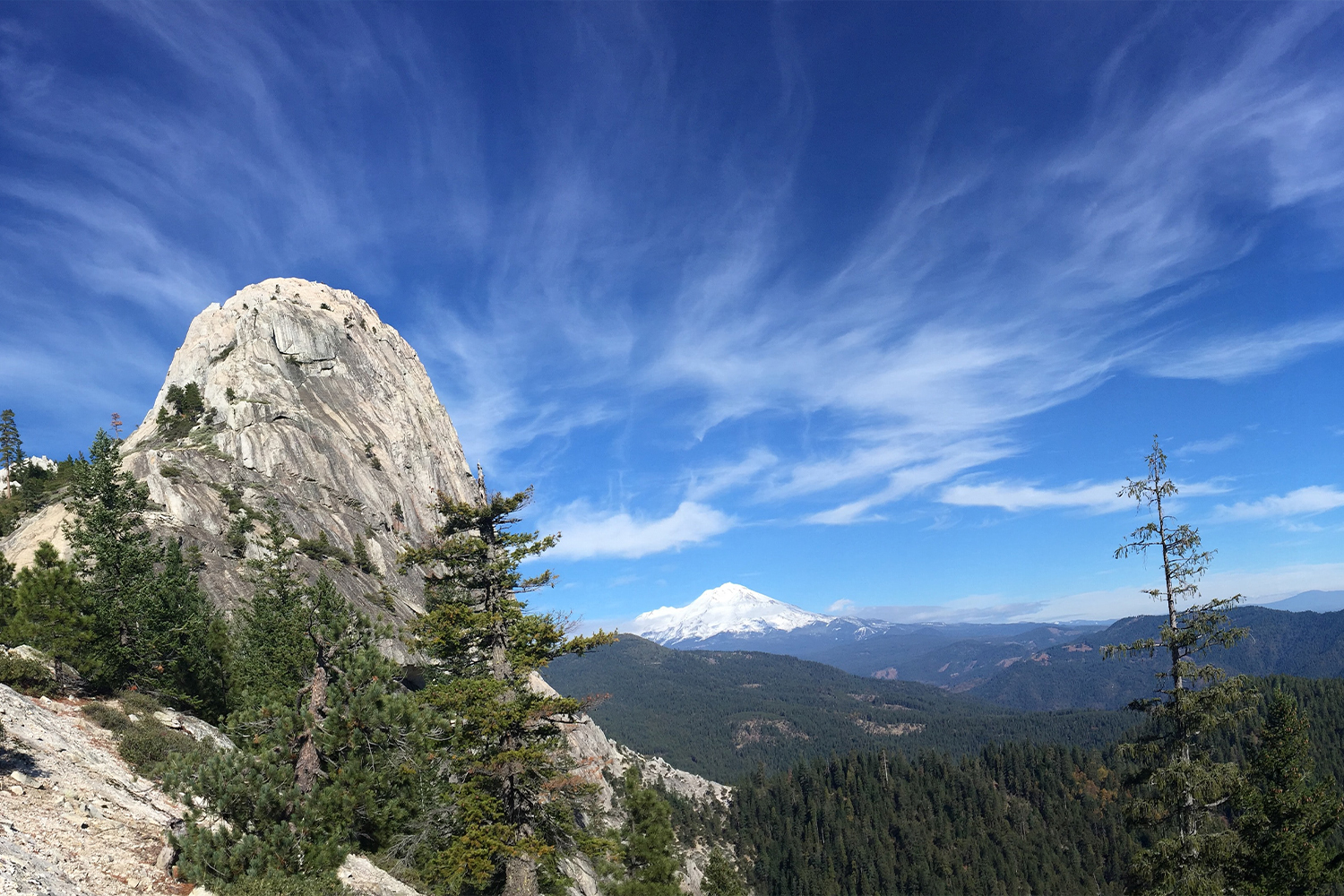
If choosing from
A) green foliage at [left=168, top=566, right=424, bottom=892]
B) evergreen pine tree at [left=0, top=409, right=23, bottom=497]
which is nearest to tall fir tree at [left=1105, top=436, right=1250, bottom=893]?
green foliage at [left=168, top=566, right=424, bottom=892]

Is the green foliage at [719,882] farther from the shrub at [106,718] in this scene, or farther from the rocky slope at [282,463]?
the shrub at [106,718]

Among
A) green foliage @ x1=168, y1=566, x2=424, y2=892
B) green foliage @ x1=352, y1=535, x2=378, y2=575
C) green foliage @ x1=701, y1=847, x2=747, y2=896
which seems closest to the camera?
green foliage @ x1=168, y1=566, x2=424, y2=892

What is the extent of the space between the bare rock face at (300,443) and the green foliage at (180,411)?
0.70 m

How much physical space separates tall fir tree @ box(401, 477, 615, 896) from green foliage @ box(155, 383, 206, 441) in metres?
74.8

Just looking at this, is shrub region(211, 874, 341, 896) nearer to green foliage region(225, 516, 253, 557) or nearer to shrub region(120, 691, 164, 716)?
shrub region(120, 691, 164, 716)

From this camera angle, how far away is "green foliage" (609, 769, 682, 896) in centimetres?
4234

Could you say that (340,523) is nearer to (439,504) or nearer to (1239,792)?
(439,504)

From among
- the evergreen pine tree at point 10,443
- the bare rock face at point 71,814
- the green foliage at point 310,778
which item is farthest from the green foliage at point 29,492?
the green foliage at point 310,778

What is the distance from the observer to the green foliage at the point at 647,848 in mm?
42344

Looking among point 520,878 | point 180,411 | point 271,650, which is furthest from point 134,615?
point 180,411

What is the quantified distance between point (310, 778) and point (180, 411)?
86.9 metres

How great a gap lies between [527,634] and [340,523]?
2651 inches

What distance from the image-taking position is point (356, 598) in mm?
60219

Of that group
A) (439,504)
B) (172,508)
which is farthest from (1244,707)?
(172,508)
